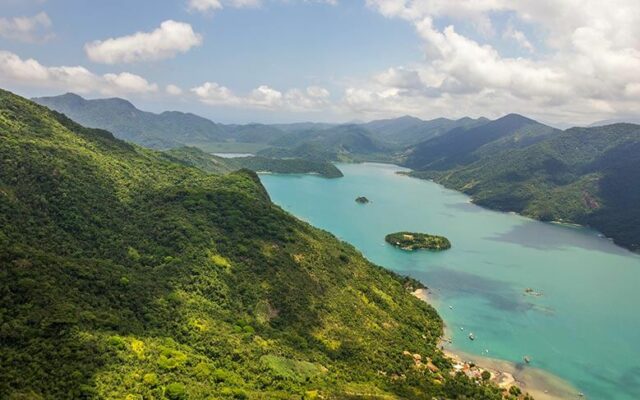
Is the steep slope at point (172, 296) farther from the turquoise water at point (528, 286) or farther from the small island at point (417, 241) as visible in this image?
the small island at point (417, 241)

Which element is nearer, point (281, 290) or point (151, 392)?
point (151, 392)

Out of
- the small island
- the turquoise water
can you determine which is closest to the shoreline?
the turquoise water

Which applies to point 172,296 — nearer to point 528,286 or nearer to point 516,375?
point 516,375

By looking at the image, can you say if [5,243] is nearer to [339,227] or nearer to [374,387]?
[374,387]

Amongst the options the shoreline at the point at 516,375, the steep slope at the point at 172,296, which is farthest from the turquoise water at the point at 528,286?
the steep slope at the point at 172,296

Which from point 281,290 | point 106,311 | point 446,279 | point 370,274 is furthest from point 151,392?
point 446,279

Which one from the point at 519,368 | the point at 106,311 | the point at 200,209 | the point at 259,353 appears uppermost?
the point at 200,209
